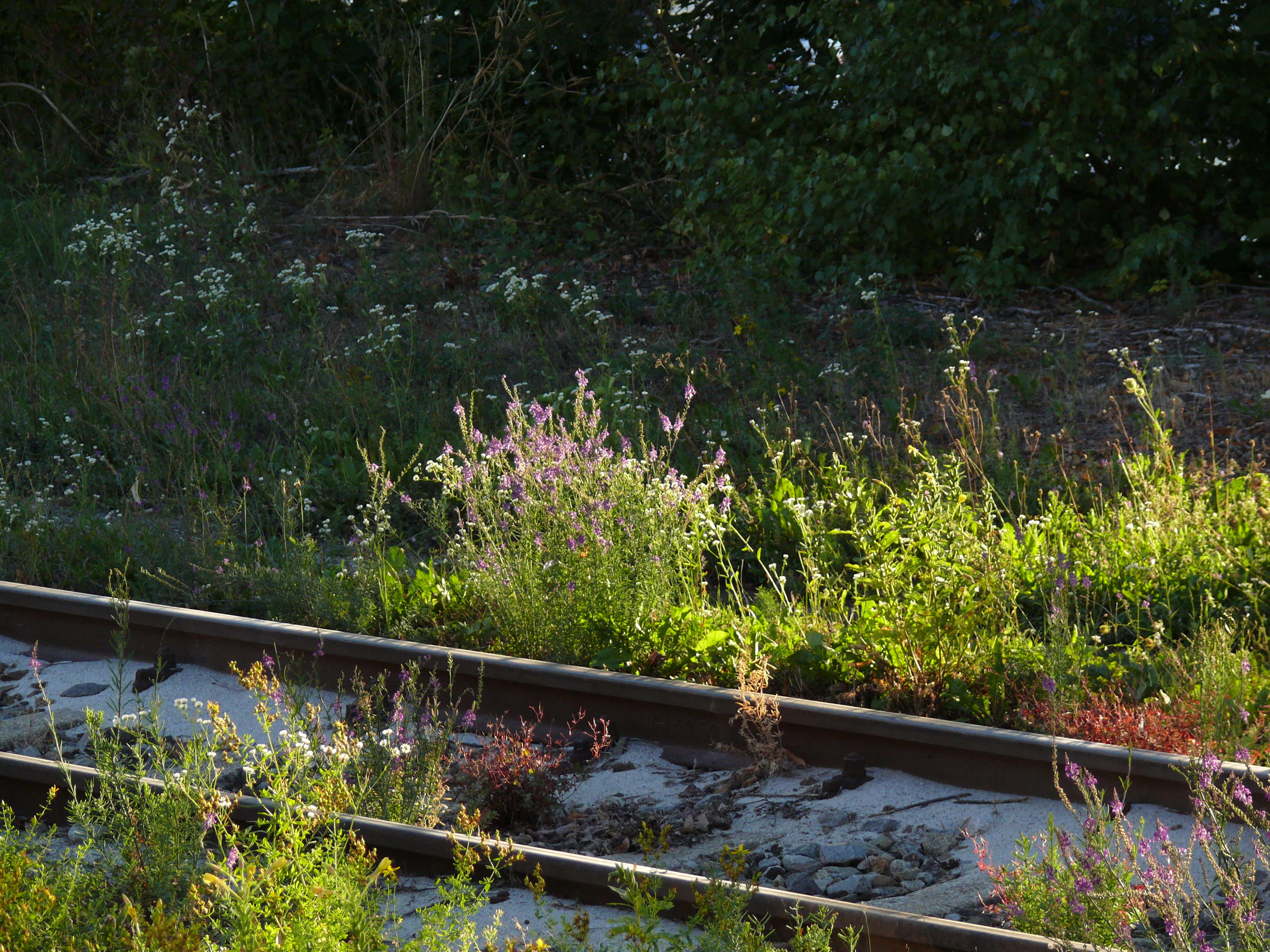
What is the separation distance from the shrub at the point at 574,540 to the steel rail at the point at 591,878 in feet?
5.44

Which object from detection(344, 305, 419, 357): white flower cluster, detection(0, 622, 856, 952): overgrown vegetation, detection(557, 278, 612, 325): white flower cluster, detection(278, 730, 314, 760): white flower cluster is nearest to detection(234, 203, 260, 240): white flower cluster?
detection(344, 305, 419, 357): white flower cluster

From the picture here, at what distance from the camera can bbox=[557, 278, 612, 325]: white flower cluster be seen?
34.9ft

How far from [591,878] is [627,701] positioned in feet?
4.97

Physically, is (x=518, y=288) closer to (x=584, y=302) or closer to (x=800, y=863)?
(x=584, y=302)

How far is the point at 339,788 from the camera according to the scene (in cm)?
415

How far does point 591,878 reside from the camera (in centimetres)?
380

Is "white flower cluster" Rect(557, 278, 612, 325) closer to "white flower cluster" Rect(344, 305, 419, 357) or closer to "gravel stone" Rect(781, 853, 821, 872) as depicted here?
"white flower cluster" Rect(344, 305, 419, 357)

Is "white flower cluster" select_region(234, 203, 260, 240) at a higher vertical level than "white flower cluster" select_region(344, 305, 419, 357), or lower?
higher

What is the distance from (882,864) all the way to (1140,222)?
8.75 metres

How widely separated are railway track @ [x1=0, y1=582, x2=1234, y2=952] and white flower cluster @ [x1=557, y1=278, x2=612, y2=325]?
4.95m

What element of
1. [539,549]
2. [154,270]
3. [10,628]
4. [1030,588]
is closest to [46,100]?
[154,270]

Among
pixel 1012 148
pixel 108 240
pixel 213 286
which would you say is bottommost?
pixel 213 286

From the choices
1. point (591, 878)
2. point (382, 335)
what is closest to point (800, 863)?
point (591, 878)

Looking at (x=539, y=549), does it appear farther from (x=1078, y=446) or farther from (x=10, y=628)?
(x=1078, y=446)
